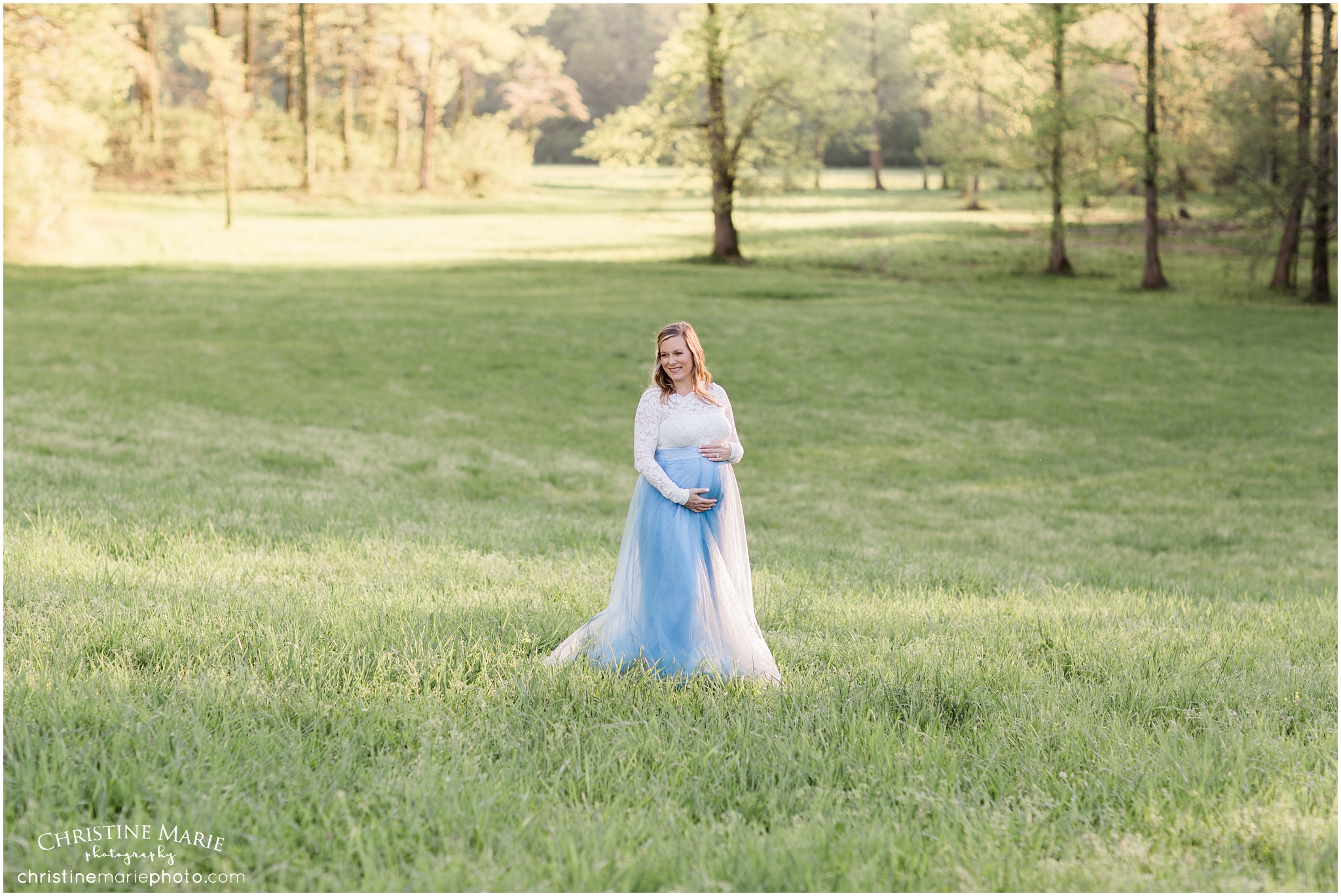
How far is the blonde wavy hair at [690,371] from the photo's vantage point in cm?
486

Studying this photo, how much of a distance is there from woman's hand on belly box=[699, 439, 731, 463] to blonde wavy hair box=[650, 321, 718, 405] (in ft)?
0.72

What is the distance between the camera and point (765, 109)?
3359cm

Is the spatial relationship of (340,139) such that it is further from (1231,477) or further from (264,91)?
(1231,477)

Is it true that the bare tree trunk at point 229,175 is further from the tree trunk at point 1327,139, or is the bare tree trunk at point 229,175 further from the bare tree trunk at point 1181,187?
the tree trunk at point 1327,139

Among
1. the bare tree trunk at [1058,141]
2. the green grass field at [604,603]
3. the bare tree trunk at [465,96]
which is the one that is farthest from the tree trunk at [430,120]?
the green grass field at [604,603]

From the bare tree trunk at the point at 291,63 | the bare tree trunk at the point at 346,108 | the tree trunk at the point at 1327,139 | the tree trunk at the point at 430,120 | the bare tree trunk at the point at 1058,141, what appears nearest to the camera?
the tree trunk at the point at 1327,139

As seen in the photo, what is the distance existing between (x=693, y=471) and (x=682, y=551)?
419 millimetres

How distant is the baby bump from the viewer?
488 cm

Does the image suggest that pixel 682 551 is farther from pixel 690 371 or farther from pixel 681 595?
pixel 690 371

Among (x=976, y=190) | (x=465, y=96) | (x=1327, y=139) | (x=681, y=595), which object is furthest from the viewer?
(x=465, y=96)

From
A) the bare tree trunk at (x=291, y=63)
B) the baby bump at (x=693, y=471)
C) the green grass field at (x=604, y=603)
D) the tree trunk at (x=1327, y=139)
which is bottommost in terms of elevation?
the green grass field at (x=604, y=603)

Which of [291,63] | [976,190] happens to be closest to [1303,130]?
[976,190]

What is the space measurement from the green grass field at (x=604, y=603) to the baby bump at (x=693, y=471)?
3.23ft

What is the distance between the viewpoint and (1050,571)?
28.3 ft
